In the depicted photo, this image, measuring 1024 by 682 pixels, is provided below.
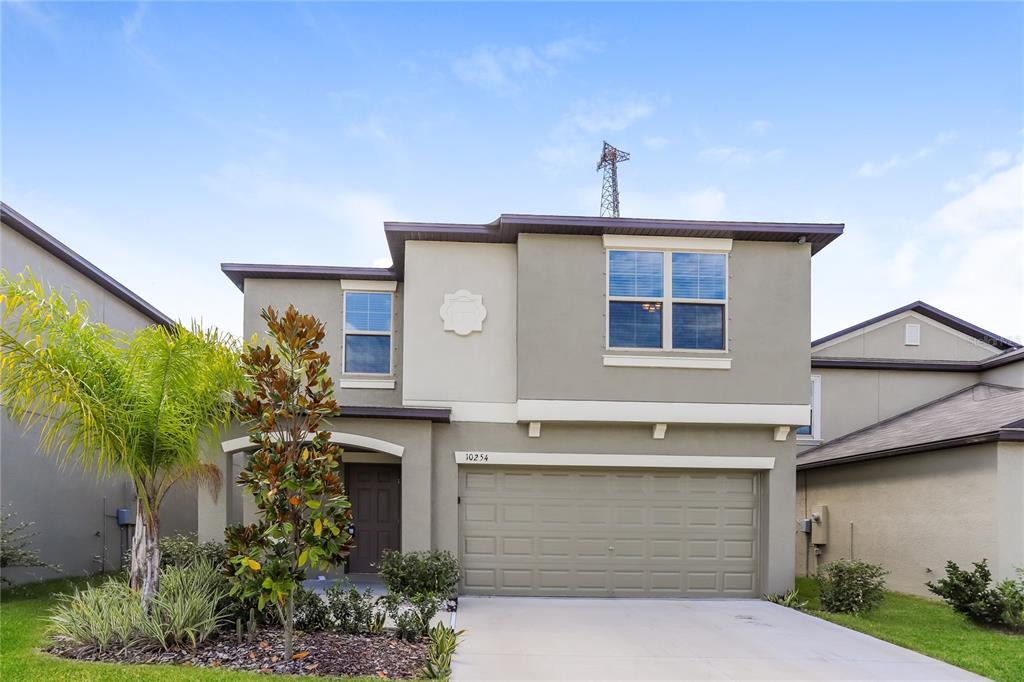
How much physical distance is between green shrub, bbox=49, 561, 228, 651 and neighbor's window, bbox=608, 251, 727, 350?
6942 mm

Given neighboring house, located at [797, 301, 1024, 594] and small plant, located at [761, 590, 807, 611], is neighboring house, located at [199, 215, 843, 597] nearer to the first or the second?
small plant, located at [761, 590, 807, 611]

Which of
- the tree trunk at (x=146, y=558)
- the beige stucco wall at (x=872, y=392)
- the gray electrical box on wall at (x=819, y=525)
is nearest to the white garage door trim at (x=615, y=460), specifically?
the gray electrical box on wall at (x=819, y=525)

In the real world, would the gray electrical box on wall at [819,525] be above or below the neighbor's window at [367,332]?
below

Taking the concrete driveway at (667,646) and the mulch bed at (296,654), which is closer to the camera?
the mulch bed at (296,654)

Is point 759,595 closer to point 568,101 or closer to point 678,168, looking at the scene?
point 678,168

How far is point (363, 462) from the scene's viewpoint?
13.5m

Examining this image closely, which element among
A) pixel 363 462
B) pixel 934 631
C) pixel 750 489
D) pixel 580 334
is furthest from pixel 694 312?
pixel 363 462

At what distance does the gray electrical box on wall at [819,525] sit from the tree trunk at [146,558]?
12.5 metres

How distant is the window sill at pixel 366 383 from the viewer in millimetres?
13203

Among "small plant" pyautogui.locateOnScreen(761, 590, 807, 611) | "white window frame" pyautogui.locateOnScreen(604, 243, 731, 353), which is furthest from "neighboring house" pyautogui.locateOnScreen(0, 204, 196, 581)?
"small plant" pyautogui.locateOnScreen(761, 590, 807, 611)

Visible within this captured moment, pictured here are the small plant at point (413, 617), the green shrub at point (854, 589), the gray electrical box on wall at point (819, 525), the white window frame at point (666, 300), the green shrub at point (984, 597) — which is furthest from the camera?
the gray electrical box on wall at point (819, 525)

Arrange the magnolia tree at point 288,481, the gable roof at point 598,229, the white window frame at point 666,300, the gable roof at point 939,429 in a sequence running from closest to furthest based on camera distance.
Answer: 1. the magnolia tree at point 288,481
2. the gable roof at point 939,429
3. the gable roof at point 598,229
4. the white window frame at point 666,300

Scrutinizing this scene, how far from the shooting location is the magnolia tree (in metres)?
6.93

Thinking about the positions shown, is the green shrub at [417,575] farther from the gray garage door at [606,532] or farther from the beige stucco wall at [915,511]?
the beige stucco wall at [915,511]
